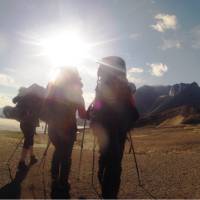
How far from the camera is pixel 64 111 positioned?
9.09 meters

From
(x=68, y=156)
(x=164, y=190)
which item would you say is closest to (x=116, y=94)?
(x=68, y=156)

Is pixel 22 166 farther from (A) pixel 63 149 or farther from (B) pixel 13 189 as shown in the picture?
(A) pixel 63 149

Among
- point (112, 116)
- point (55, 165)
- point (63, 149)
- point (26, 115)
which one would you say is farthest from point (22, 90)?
point (112, 116)

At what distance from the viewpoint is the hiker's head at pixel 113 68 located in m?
8.02

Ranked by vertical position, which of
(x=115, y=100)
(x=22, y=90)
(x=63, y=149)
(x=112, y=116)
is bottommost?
(x=63, y=149)

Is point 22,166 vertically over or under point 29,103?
under

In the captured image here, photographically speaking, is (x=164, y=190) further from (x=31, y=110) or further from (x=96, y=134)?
(x=31, y=110)

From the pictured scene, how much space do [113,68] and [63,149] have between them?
216 centimetres

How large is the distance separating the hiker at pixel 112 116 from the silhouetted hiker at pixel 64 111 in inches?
42.2

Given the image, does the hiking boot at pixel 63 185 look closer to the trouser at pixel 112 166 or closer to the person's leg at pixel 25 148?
the trouser at pixel 112 166

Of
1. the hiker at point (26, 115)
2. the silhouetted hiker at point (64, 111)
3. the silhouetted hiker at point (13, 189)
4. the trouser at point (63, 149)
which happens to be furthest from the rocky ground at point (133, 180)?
the hiker at point (26, 115)

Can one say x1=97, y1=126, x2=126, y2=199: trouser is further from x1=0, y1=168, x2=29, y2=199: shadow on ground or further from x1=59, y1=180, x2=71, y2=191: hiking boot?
x1=0, y1=168, x2=29, y2=199: shadow on ground

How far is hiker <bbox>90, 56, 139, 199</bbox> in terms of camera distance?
7546 millimetres

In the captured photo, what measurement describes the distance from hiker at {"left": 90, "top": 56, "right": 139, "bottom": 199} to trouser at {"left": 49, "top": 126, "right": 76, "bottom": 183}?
1068 mm
